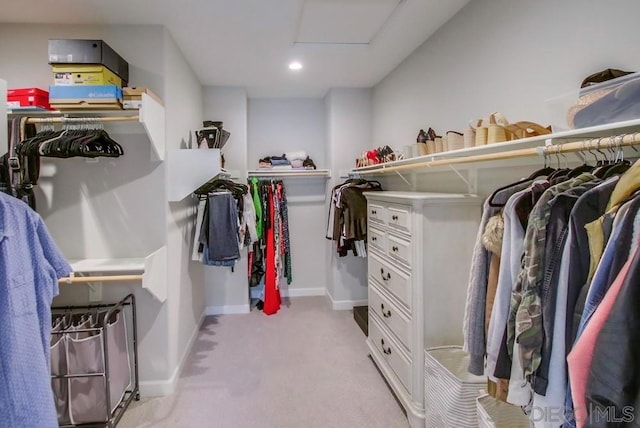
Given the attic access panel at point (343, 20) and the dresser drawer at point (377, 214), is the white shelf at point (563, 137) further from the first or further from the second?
the attic access panel at point (343, 20)

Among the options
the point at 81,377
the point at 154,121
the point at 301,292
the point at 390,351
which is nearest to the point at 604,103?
the point at 390,351

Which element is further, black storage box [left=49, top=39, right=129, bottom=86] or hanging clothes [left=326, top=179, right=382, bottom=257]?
hanging clothes [left=326, top=179, right=382, bottom=257]

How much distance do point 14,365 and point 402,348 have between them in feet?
6.12

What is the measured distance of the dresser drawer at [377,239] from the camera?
242 cm

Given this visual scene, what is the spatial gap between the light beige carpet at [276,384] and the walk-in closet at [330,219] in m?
0.02

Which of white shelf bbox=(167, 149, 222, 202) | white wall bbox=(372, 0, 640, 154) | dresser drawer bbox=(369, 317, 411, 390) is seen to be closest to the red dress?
white shelf bbox=(167, 149, 222, 202)

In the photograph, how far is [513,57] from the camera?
5.95ft

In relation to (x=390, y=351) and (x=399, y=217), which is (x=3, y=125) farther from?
(x=390, y=351)

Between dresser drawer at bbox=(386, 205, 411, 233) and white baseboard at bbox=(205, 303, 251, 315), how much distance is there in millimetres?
2328

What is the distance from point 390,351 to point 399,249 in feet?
2.42

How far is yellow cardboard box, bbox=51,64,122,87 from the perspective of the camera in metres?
2.00

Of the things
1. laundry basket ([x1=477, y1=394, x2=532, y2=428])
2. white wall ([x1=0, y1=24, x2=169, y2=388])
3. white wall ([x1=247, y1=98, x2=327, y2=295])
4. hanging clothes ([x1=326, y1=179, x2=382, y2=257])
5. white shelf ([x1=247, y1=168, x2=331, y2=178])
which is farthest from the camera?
white wall ([x1=247, y1=98, x2=327, y2=295])

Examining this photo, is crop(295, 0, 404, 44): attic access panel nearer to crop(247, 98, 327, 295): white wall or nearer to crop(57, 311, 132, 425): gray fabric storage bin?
crop(247, 98, 327, 295): white wall

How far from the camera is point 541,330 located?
1005mm
